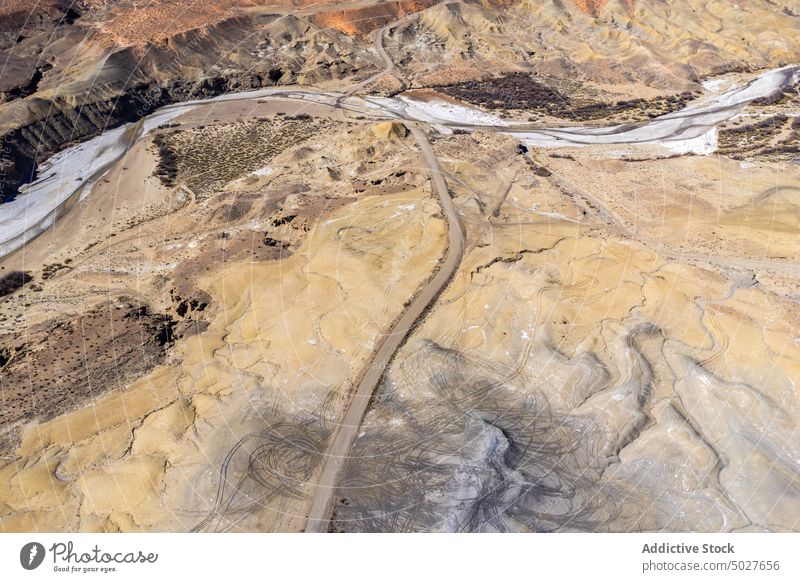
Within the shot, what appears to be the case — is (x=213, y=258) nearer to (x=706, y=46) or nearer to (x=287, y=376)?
(x=287, y=376)
